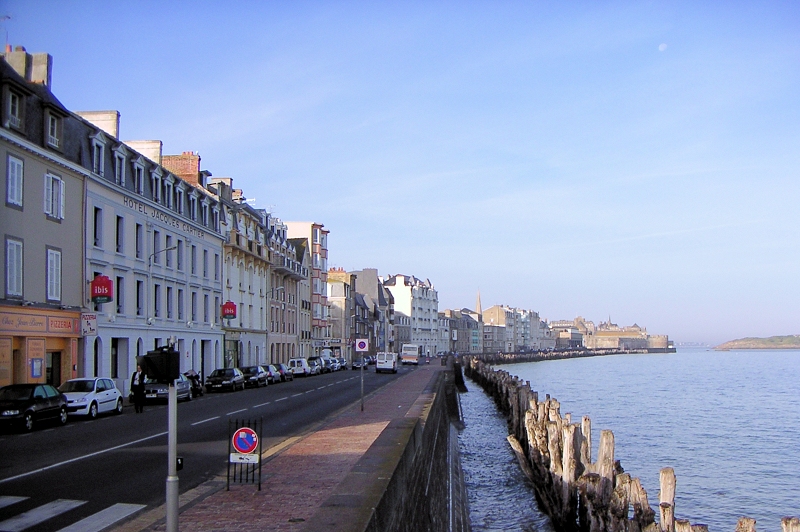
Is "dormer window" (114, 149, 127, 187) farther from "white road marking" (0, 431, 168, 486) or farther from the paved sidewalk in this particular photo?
the paved sidewalk

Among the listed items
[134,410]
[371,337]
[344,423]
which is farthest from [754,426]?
[371,337]

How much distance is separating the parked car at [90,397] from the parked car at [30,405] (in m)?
1.16

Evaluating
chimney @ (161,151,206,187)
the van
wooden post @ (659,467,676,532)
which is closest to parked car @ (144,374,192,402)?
chimney @ (161,151,206,187)

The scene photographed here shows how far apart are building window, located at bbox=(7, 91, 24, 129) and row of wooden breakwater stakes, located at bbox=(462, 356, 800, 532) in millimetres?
21630

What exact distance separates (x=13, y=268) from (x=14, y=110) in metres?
5.86

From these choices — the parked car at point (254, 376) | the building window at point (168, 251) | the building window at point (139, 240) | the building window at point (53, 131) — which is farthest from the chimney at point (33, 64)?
the parked car at point (254, 376)

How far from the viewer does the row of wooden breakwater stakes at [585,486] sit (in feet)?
41.8

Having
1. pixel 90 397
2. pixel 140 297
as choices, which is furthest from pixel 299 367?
pixel 90 397

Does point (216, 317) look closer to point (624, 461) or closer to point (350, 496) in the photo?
point (624, 461)

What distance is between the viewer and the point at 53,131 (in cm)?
3228

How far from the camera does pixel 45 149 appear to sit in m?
31.4

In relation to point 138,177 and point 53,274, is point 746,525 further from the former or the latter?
point 138,177

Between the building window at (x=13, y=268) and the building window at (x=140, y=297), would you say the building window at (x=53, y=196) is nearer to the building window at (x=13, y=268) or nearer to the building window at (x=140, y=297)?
the building window at (x=13, y=268)

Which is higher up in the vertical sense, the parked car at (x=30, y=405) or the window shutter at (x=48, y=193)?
the window shutter at (x=48, y=193)
